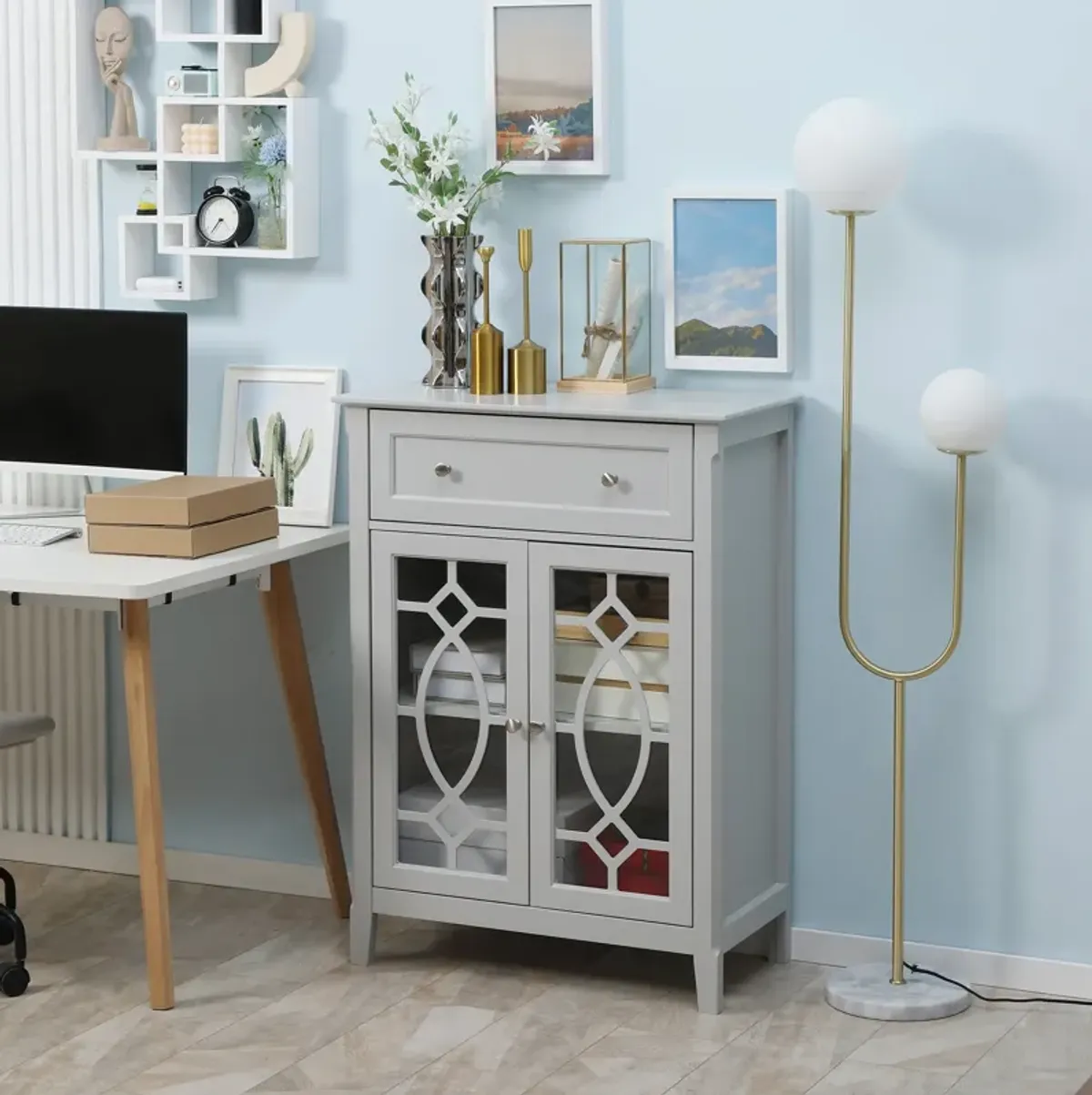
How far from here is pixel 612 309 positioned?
3611 millimetres

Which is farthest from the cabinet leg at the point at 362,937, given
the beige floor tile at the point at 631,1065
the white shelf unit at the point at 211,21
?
the white shelf unit at the point at 211,21

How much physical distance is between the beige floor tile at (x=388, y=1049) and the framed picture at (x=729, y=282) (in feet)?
4.00

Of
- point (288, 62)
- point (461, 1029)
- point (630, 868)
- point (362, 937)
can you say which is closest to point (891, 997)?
point (630, 868)

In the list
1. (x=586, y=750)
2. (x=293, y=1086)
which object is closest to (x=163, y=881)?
(x=293, y=1086)

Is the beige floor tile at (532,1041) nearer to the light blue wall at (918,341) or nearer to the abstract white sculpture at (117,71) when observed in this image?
the light blue wall at (918,341)

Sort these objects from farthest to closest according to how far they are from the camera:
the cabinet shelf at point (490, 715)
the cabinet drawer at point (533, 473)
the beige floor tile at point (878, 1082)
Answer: the cabinet shelf at point (490, 715), the cabinet drawer at point (533, 473), the beige floor tile at point (878, 1082)

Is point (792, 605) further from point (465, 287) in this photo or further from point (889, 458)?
point (465, 287)

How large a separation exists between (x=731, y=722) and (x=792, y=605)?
0.97ft

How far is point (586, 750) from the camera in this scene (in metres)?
3.44

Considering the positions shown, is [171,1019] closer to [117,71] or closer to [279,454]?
[279,454]

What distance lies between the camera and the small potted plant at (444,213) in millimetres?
3625

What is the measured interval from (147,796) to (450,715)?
54 cm

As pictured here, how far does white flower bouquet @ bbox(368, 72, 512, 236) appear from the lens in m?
3.62

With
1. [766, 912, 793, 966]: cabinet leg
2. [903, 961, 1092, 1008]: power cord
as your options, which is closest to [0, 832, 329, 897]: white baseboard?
[766, 912, 793, 966]: cabinet leg
